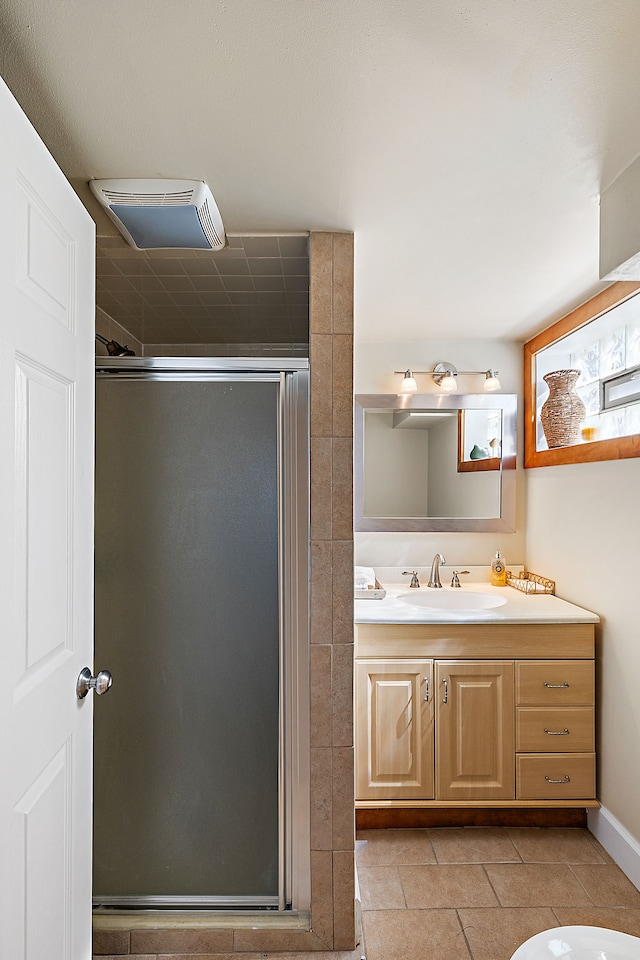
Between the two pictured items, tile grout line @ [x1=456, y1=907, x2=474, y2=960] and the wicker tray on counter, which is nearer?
tile grout line @ [x1=456, y1=907, x2=474, y2=960]

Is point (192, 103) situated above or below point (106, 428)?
above

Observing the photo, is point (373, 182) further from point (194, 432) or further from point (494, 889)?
point (494, 889)

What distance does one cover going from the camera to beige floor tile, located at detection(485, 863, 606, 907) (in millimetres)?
2332

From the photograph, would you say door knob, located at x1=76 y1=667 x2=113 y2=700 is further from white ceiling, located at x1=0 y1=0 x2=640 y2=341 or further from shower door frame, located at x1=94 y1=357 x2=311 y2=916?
white ceiling, located at x1=0 y1=0 x2=640 y2=341

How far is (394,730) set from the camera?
2.79 m

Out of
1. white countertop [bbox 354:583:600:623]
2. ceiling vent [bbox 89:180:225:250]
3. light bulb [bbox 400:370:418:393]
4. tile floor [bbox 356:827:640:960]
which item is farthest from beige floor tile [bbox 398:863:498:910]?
ceiling vent [bbox 89:180:225:250]

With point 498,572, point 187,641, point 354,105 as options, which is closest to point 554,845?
point 498,572

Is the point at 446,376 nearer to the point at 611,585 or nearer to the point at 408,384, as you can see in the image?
the point at 408,384

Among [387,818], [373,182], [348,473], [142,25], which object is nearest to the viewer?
[142,25]

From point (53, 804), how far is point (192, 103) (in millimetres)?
1489

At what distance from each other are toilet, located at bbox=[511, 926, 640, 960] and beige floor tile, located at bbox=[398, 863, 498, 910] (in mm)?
689

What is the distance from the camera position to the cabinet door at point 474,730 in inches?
110

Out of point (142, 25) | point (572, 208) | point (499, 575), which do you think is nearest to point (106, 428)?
point (142, 25)

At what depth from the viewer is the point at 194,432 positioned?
7.06ft
